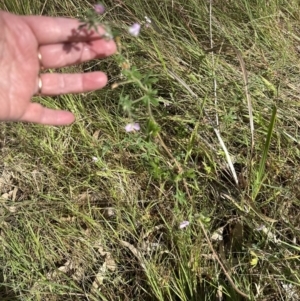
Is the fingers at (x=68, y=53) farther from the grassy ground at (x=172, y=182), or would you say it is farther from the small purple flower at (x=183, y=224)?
the small purple flower at (x=183, y=224)

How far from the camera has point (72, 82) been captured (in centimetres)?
168

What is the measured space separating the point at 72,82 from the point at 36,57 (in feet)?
0.47

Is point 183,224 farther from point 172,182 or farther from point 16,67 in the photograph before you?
point 16,67

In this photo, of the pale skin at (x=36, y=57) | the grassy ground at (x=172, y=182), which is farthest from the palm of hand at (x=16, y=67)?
the grassy ground at (x=172, y=182)

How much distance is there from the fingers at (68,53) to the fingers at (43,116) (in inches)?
5.9

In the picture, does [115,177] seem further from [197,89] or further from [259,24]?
[259,24]

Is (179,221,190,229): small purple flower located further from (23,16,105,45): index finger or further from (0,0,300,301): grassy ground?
(23,16,105,45): index finger

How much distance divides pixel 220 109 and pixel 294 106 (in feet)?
1.06

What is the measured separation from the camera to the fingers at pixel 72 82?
166 centimetres

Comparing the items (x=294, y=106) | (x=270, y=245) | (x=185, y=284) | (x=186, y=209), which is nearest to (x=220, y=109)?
(x=294, y=106)

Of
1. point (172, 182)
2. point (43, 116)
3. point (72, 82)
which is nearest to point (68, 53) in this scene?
point (72, 82)

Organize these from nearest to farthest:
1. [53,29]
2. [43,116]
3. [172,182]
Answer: [53,29], [43,116], [172,182]

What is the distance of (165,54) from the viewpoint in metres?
2.26

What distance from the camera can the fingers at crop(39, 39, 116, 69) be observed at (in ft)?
5.11
